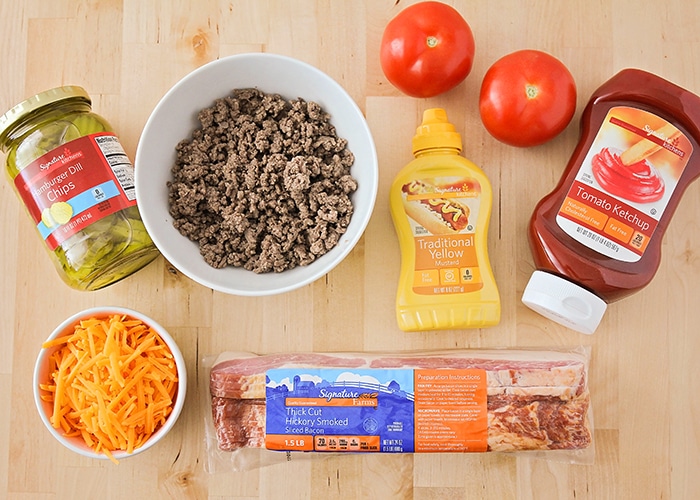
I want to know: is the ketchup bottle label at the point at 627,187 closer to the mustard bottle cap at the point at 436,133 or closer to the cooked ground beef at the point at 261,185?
the mustard bottle cap at the point at 436,133

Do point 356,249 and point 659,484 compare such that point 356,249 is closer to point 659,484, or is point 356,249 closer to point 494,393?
point 494,393

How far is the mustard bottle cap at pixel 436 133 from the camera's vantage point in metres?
1.05

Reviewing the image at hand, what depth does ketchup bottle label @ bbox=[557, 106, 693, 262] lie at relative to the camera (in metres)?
1.01

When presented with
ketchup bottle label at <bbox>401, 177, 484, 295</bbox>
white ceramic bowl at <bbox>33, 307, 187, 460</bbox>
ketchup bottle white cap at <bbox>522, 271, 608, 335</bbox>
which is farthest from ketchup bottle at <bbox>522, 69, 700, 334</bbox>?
white ceramic bowl at <bbox>33, 307, 187, 460</bbox>

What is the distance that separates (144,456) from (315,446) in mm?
322

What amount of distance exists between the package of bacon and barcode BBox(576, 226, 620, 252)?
0.19 m

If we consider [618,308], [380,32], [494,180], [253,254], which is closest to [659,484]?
[618,308]

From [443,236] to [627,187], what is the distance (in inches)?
11.6

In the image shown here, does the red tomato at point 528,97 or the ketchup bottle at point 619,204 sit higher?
the red tomato at point 528,97

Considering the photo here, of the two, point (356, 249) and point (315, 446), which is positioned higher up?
point (356, 249)

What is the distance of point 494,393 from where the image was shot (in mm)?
990

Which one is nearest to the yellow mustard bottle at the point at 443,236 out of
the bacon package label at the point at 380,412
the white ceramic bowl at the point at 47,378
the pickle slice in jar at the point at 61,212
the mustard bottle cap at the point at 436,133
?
the mustard bottle cap at the point at 436,133

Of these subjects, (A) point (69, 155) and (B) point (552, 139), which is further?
(B) point (552, 139)

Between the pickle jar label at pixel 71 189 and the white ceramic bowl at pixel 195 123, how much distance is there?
7 centimetres
